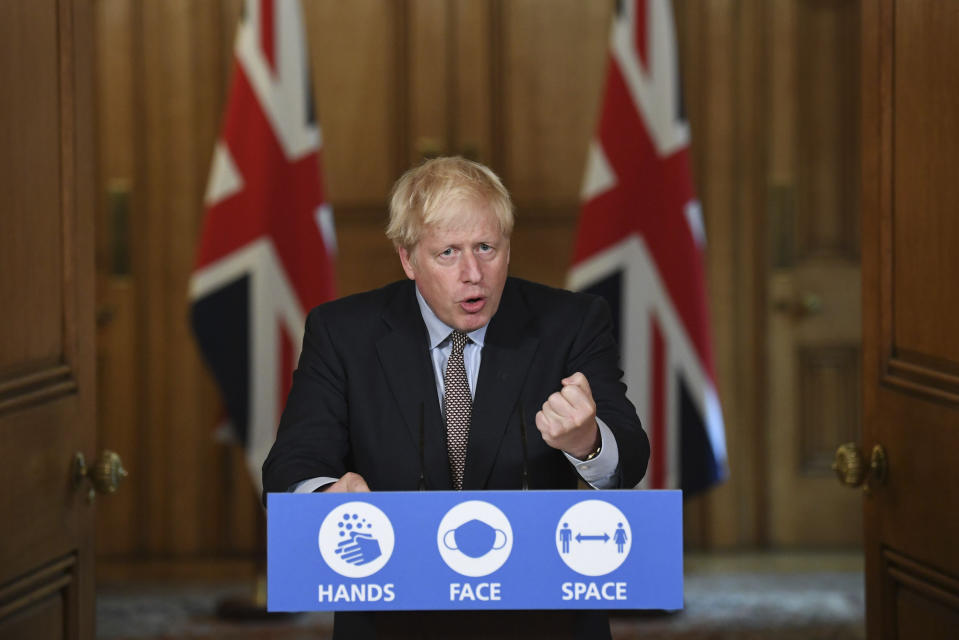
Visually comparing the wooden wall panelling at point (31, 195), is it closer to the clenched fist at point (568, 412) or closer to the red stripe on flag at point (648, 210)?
the clenched fist at point (568, 412)

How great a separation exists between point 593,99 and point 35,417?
3198mm

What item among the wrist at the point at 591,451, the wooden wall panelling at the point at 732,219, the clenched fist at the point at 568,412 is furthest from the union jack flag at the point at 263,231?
the clenched fist at the point at 568,412

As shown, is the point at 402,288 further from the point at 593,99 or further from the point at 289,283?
the point at 593,99

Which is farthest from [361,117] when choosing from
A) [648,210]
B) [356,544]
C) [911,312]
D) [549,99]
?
[356,544]

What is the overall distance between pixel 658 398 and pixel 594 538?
2.74 metres

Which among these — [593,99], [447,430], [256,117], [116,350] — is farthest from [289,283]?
[447,430]

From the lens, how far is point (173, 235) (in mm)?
4875

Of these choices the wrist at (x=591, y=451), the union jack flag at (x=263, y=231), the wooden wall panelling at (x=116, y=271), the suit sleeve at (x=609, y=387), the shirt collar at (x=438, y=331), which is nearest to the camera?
the wrist at (x=591, y=451)

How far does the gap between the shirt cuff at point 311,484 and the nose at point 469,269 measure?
431 millimetres

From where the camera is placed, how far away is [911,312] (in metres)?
2.28

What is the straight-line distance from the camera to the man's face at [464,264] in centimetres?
210

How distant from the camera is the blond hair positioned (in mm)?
2104

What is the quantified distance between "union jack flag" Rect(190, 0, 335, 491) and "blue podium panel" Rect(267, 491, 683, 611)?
2.70m

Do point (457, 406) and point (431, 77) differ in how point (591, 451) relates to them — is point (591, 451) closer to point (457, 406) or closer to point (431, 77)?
point (457, 406)
